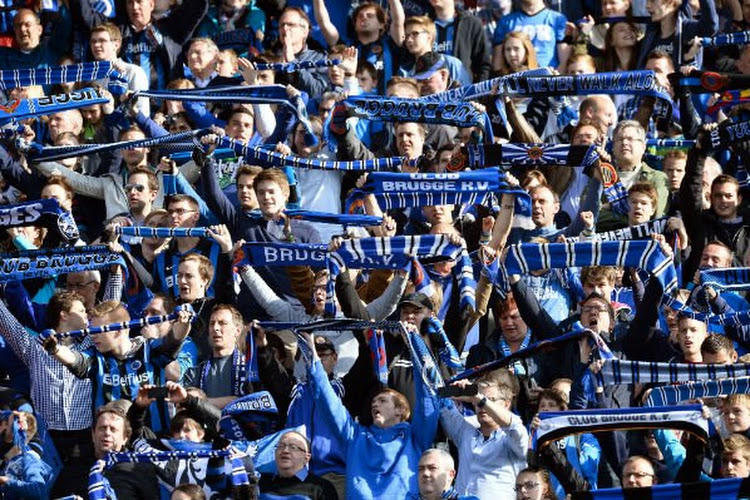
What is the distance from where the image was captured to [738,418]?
1438 cm

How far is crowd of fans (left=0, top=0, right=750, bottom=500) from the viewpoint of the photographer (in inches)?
569

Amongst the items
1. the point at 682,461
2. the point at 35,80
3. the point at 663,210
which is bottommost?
the point at 682,461

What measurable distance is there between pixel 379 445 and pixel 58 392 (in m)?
2.18

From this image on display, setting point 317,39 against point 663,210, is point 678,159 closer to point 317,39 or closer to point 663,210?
point 663,210

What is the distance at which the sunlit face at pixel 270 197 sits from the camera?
16328mm

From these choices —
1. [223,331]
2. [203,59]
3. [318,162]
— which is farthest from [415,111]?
[223,331]

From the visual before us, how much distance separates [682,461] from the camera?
46.4 ft

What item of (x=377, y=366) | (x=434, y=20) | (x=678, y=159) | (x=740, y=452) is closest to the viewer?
(x=740, y=452)

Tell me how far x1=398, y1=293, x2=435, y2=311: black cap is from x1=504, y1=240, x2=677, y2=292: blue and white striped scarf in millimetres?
571

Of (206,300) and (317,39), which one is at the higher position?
(317,39)

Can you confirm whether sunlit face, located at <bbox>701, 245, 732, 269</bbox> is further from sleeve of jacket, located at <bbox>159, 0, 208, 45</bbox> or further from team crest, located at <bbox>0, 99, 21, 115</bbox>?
sleeve of jacket, located at <bbox>159, 0, 208, 45</bbox>

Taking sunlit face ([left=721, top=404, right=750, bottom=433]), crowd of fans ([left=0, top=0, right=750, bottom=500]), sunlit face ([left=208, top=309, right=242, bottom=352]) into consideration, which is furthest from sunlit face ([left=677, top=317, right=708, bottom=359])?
sunlit face ([left=208, top=309, right=242, bottom=352])

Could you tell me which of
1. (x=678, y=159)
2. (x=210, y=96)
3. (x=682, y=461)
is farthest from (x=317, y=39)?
(x=682, y=461)

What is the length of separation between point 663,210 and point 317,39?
14.0 ft
